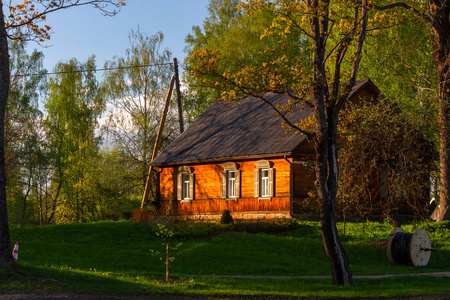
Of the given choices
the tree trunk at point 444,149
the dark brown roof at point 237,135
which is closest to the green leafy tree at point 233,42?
the dark brown roof at point 237,135

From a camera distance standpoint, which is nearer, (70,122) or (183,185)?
(183,185)

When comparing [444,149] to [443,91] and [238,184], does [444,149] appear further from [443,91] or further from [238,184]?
[238,184]

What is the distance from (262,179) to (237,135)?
13.3 feet

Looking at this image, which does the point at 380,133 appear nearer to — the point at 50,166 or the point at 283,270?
the point at 283,270

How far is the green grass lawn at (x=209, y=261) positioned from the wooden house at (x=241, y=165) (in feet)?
11.1

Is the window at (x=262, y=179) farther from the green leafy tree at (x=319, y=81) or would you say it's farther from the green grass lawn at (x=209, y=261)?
the green leafy tree at (x=319, y=81)

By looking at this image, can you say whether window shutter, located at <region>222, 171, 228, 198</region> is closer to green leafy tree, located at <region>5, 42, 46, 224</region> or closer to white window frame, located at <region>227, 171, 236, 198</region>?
white window frame, located at <region>227, 171, 236, 198</region>

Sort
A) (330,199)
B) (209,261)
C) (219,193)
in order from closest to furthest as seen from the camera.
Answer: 1. (330,199)
2. (209,261)
3. (219,193)

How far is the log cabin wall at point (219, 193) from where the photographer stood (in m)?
30.7

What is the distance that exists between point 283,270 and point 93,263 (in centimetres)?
636

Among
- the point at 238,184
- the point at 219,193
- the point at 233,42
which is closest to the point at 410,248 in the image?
the point at 238,184

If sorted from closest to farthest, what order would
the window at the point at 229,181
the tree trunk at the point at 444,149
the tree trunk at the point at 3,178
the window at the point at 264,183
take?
the tree trunk at the point at 3,178, the tree trunk at the point at 444,149, the window at the point at 264,183, the window at the point at 229,181

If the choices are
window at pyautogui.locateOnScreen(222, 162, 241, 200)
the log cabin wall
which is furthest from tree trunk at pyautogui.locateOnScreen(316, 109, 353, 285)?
window at pyautogui.locateOnScreen(222, 162, 241, 200)

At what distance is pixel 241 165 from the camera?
33.2 m
